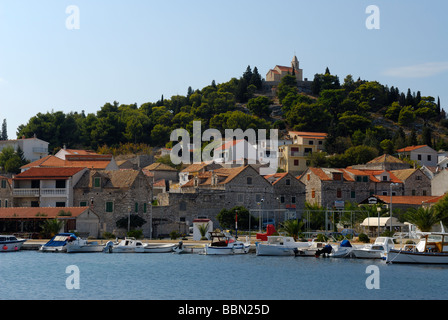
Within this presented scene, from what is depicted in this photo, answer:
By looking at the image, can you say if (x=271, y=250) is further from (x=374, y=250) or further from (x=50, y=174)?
(x=50, y=174)

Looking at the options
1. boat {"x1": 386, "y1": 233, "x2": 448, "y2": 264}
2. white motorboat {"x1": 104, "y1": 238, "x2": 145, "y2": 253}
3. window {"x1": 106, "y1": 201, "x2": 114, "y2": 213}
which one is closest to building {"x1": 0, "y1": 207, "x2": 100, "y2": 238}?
window {"x1": 106, "y1": 201, "x2": 114, "y2": 213}

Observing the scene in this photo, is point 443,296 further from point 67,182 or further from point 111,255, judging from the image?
point 67,182

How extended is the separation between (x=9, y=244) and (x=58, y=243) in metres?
4.77

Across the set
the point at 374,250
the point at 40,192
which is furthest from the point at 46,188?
the point at 374,250

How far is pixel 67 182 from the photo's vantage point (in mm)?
71500

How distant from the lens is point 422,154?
396 ft

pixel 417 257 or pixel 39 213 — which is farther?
pixel 39 213

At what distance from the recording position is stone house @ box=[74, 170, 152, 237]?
68625 mm

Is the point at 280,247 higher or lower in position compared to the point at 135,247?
higher

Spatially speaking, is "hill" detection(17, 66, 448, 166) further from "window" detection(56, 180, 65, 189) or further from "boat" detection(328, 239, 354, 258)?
"boat" detection(328, 239, 354, 258)

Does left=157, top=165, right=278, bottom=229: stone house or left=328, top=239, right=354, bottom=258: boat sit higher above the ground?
left=157, top=165, right=278, bottom=229: stone house

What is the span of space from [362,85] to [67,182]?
113 metres

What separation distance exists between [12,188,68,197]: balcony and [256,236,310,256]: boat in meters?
26.1
